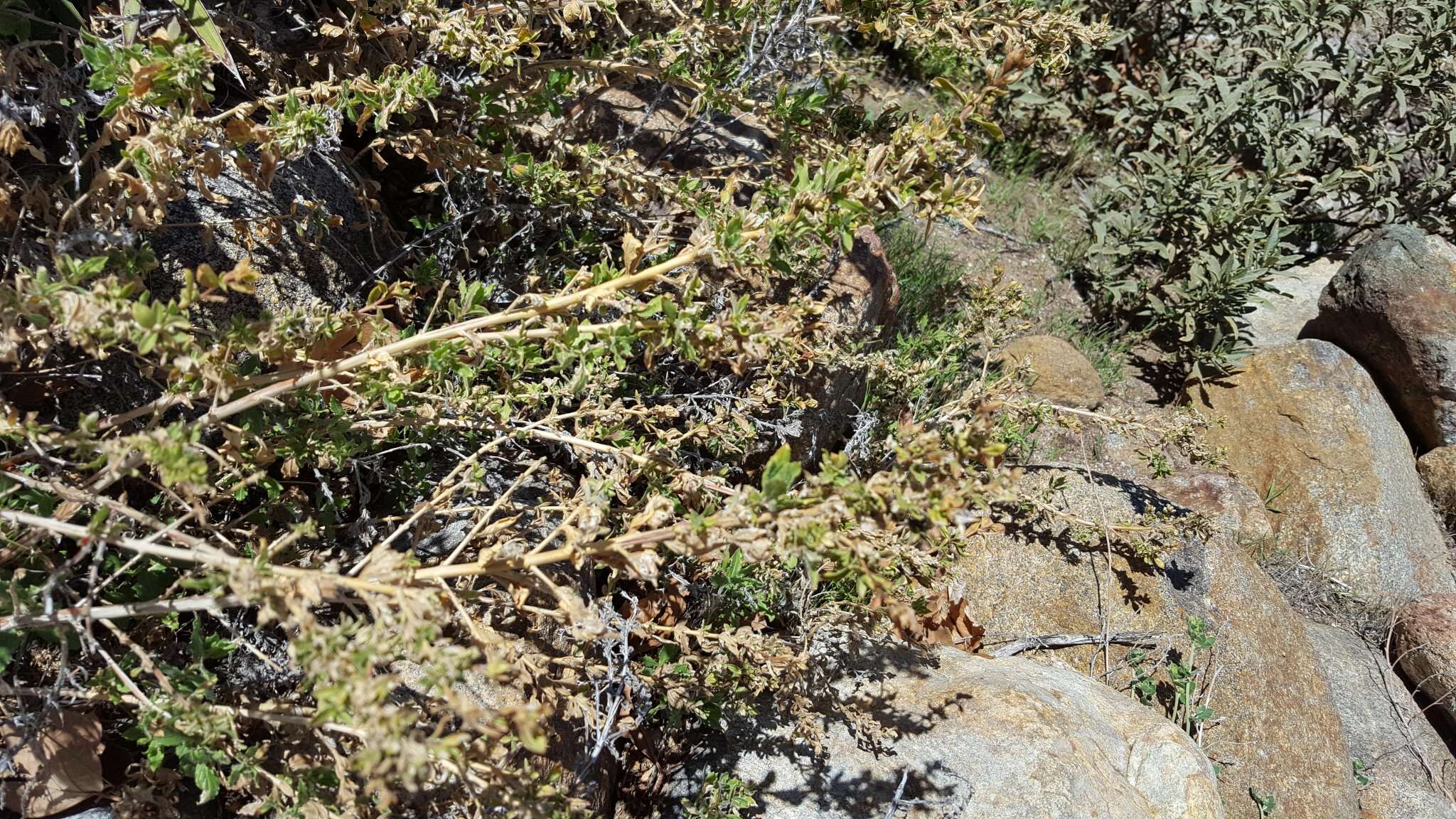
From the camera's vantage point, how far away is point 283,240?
8.75 ft

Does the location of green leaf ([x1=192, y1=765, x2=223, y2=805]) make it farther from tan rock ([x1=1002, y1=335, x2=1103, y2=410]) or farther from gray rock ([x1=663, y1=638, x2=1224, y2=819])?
tan rock ([x1=1002, y1=335, x2=1103, y2=410])

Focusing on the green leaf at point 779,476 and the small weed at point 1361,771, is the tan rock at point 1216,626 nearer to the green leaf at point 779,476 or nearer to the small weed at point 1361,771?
the small weed at point 1361,771

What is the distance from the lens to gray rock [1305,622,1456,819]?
161 inches

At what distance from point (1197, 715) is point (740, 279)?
2.27 meters

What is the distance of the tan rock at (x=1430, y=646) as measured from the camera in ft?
14.8

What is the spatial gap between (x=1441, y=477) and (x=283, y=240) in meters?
5.90

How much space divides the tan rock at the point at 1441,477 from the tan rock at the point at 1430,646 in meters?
0.88

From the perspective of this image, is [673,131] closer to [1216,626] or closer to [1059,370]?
[1059,370]

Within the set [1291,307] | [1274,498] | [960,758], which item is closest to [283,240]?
[960,758]

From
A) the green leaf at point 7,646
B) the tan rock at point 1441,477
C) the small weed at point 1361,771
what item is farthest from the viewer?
the tan rock at point 1441,477

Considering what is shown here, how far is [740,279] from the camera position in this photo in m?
2.85

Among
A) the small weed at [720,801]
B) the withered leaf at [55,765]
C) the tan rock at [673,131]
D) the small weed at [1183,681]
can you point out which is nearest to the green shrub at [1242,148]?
the small weed at [1183,681]

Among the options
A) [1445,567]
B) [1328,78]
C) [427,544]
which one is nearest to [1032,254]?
[1328,78]

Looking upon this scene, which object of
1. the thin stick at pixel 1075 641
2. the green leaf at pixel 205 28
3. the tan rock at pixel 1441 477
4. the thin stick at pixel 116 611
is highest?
the green leaf at pixel 205 28
